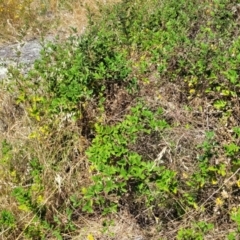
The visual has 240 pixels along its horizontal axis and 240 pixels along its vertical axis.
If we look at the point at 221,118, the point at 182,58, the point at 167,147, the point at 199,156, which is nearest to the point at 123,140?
the point at 167,147

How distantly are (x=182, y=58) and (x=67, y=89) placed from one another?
Answer: 943 mm

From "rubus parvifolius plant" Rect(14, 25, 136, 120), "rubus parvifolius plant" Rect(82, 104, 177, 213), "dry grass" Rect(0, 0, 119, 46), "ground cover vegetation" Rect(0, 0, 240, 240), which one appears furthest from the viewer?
"dry grass" Rect(0, 0, 119, 46)

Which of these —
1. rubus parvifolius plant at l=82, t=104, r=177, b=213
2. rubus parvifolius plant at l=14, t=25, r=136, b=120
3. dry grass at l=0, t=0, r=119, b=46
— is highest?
dry grass at l=0, t=0, r=119, b=46

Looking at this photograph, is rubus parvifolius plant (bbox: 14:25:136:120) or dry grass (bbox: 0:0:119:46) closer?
rubus parvifolius plant (bbox: 14:25:136:120)

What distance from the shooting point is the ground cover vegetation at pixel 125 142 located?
9.13 feet

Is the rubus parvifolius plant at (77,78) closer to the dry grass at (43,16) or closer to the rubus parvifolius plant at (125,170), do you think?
the rubus parvifolius plant at (125,170)

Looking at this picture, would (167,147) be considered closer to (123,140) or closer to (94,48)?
(123,140)

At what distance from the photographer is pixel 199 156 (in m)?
2.78

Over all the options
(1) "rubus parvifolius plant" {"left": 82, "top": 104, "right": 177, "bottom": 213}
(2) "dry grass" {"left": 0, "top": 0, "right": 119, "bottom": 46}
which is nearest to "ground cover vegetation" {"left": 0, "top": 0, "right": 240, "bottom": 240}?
(1) "rubus parvifolius plant" {"left": 82, "top": 104, "right": 177, "bottom": 213}

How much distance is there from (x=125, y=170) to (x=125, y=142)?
0.19 metres

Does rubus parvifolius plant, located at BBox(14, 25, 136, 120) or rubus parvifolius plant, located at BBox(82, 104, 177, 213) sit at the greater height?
rubus parvifolius plant, located at BBox(14, 25, 136, 120)

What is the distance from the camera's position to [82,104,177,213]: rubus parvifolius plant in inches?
106

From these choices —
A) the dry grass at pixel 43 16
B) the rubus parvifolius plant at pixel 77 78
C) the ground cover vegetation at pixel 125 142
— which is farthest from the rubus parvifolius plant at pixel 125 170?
the dry grass at pixel 43 16

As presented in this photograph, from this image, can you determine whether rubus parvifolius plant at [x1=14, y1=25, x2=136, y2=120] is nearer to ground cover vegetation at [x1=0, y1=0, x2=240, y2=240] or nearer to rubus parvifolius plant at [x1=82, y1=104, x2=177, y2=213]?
ground cover vegetation at [x1=0, y1=0, x2=240, y2=240]
